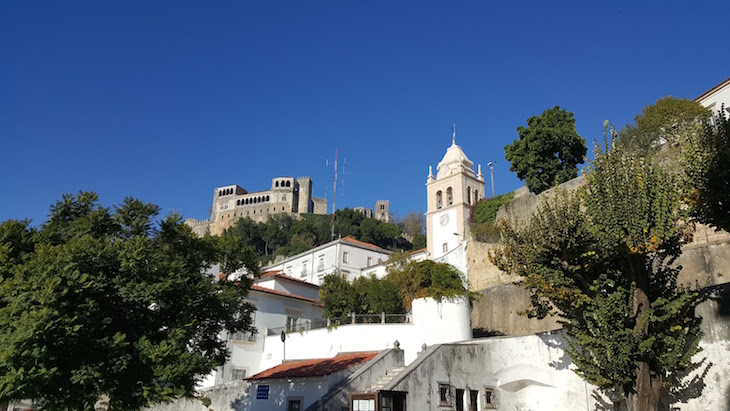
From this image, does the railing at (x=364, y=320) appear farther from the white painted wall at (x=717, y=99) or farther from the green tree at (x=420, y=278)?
the white painted wall at (x=717, y=99)

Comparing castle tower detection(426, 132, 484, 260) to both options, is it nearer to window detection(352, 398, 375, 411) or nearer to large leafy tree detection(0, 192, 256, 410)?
window detection(352, 398, 375, 411)

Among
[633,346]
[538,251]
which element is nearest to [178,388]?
[538,251]

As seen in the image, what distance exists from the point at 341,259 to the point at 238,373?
29100 mm

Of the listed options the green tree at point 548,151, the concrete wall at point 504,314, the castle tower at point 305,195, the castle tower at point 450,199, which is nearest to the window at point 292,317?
the concrete wall at point 504,314

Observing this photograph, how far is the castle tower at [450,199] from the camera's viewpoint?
4694 cm

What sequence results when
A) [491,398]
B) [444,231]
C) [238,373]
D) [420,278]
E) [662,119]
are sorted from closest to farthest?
[491,398]
[238,373]
[420,278]
[662,119]
[444,231]

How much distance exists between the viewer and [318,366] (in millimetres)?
23406

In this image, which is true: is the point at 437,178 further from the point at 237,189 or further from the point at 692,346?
the point at 237,189

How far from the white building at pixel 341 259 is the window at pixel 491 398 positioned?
34.4 metres

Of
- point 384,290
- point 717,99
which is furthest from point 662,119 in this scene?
point 384,290

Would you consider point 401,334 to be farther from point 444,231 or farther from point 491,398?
point 444,231

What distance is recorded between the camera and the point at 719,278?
22000 millimetres

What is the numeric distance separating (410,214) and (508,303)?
86.4m

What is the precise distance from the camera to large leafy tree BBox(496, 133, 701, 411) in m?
14.6
